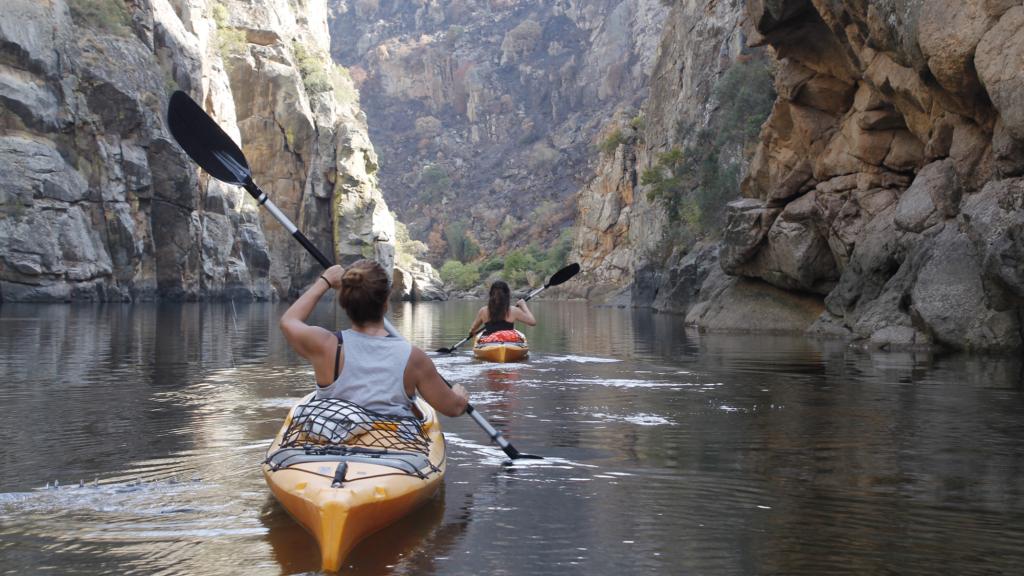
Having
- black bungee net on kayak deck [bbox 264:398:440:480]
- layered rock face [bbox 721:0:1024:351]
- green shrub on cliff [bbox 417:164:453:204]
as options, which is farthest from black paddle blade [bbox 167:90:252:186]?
green shrub on cliff [bbox 417:164:453:204]

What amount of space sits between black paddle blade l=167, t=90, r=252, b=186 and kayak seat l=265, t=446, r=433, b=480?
128 inches

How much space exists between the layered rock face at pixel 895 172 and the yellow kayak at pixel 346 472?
32.4ft

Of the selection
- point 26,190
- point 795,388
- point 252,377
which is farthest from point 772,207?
point 26,190

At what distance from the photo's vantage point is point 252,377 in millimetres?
11750

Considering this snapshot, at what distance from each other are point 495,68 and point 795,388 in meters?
154

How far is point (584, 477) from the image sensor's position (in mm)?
5852

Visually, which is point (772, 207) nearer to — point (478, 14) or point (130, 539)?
point (130, 539)

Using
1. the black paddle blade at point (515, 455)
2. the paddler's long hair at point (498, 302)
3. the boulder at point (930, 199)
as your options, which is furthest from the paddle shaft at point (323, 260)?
the boulder at point (930, 199)

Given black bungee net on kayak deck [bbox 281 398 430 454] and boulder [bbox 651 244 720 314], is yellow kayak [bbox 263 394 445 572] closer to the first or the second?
black bungee net on kayak deck [bbox 281 398 430 454]

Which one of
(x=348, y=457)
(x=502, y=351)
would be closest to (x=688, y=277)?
(x=502, y=351)

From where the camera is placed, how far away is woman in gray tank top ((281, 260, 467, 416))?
470cm

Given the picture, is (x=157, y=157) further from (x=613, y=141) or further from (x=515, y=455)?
(x=515, y=455)

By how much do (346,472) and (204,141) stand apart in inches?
160

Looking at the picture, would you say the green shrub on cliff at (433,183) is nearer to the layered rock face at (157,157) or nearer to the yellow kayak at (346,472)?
the layered rock face at (157,157)
